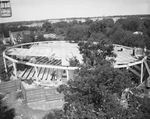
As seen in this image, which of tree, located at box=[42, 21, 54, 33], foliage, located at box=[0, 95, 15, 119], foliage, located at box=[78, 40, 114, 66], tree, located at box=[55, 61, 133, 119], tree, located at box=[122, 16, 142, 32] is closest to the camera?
tree, located at box=[55, 61, 133, 119]

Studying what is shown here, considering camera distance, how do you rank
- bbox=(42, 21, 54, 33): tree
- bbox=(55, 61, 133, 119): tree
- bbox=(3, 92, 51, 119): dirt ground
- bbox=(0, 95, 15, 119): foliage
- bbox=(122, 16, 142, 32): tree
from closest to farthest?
bbox=(55, 61, 133, 119): tree, bbox=(0, 95, 15, 119): foliage, bbox=(3, 92, 51, 119): dirt ground, bbox=(122, 16, 142, 32): tree, bbox=(42, 21, 54, 33): tree

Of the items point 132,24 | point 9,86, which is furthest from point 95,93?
point 132,24

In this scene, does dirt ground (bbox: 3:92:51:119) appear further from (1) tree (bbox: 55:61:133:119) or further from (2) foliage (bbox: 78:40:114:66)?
(2) foliage (bbox: 78:40:114:66)

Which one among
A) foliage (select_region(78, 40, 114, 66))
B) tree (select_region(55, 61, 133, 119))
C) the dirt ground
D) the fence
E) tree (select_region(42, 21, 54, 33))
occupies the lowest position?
the dirt ground

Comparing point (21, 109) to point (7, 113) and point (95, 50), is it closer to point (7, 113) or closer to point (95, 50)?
point (7, 113)

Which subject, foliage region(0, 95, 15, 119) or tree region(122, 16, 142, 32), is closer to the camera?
foliage region(0, 95, 15, 119)

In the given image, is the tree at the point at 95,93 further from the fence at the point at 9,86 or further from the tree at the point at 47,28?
the tree at the point at 47,28

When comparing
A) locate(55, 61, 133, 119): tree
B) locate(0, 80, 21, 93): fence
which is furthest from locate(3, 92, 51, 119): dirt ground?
locate(55, 61, 133, 119): tree

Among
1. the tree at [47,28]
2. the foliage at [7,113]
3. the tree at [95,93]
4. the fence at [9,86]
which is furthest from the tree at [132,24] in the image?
the tree at [95,93]
